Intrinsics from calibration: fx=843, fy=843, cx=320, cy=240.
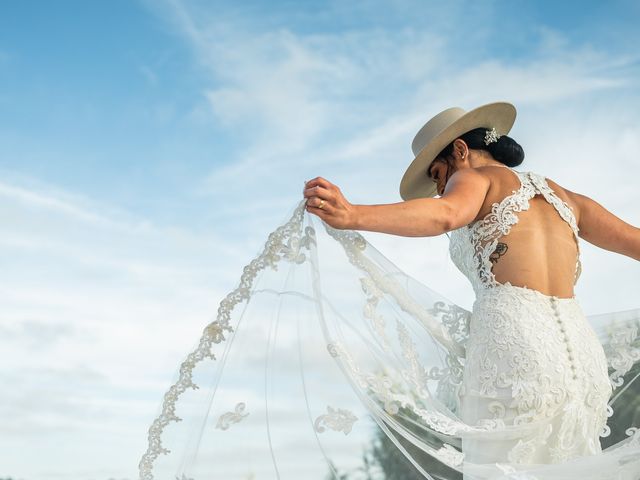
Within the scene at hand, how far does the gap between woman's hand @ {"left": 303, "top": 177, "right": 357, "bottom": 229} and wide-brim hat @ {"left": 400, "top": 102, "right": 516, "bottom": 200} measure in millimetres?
940

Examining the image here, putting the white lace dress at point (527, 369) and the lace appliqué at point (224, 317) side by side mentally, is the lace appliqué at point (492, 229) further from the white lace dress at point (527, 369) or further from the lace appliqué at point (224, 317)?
the lace appliqué at point (224, 317)

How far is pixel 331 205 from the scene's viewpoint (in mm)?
2994

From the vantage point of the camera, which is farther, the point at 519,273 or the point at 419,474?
the point at 519,273

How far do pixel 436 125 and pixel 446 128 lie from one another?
0.13 meters

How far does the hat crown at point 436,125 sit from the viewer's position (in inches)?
151

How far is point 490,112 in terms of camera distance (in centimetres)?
386

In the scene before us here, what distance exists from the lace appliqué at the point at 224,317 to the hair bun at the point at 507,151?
0.98 m

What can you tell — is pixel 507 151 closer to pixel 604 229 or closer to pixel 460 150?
pixel 460 150

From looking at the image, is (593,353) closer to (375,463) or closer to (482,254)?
(482,254)

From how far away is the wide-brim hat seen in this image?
3789 mm

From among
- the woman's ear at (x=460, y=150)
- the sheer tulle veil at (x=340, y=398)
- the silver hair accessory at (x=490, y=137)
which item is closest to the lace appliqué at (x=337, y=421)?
the sheer tulle veil at (x=340, y=398)

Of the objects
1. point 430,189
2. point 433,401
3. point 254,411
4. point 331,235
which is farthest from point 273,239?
point 430,189

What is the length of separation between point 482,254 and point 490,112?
0.85 meters

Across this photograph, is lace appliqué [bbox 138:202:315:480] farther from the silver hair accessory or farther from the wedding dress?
the silver hair accessory
